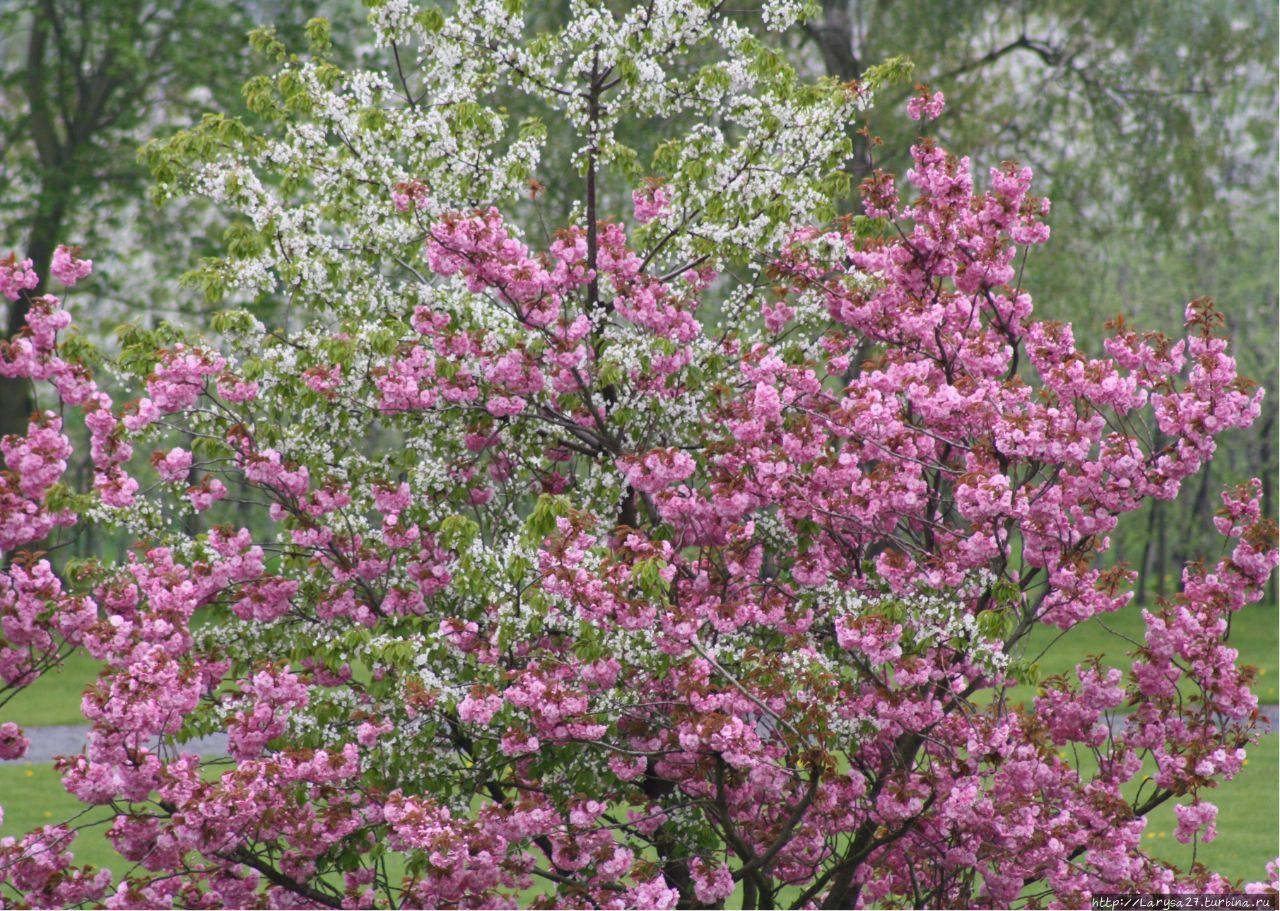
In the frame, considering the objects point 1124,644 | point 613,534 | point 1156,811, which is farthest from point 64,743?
point 1124,644

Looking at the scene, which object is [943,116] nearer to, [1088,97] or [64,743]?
[1088,97]

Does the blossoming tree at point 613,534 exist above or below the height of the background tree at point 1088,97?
below

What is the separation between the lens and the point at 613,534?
576 cm

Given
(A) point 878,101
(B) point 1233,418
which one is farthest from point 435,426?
(A) point 878,101

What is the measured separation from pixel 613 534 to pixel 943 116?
11943mm

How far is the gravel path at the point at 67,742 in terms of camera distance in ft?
45.6

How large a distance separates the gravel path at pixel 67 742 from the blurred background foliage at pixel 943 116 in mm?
5069

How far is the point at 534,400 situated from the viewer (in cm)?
589

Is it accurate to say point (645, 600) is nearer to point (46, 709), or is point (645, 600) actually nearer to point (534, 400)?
point (534, 400)

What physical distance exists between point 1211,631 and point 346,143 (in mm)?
4143

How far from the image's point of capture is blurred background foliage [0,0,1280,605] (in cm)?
1531

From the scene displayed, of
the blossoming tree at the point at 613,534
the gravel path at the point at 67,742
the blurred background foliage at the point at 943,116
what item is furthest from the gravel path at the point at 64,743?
the blossoming tree at the point at 613,534

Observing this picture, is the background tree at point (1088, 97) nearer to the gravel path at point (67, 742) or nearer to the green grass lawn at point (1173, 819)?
the green grass lawn at point (1173, 819)

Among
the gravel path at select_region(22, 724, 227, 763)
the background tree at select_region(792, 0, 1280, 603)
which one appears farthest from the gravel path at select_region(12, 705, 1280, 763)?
the background tree at select_region(792, 0, 1280, 603)
